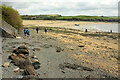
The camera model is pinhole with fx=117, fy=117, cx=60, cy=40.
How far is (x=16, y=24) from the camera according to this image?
29.1 m

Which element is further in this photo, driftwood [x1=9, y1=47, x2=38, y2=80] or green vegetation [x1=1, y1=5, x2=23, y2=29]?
green vegetation [x1=1, y1=5, x2=23, y2=29]

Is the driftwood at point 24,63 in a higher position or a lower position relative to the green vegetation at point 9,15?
lower

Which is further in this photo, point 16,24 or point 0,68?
point 16,24

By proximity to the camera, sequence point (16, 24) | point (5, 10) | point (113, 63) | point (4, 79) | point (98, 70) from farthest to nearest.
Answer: point (16, 24) < point (5, 10) < point (113, 63) < point (98, 70) < point (4, 79)

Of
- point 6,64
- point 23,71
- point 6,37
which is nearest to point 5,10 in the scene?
point 6,37

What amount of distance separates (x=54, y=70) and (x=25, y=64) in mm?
2685

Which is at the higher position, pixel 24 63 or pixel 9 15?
pixel 9 15

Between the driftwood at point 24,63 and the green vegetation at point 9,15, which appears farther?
the green vegetation at point 9,15

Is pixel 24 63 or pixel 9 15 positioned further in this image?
pixel 9 15

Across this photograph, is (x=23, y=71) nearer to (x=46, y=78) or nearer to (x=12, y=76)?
(x=12, y=76)

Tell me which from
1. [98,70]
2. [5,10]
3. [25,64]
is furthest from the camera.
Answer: [5,10]

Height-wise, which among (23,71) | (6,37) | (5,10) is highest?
(5,10)

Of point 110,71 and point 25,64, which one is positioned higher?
point 25,64

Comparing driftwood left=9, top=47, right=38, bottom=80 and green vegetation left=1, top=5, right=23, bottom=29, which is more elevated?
green vegetation left=1, top=5, right=23, bottom=29
